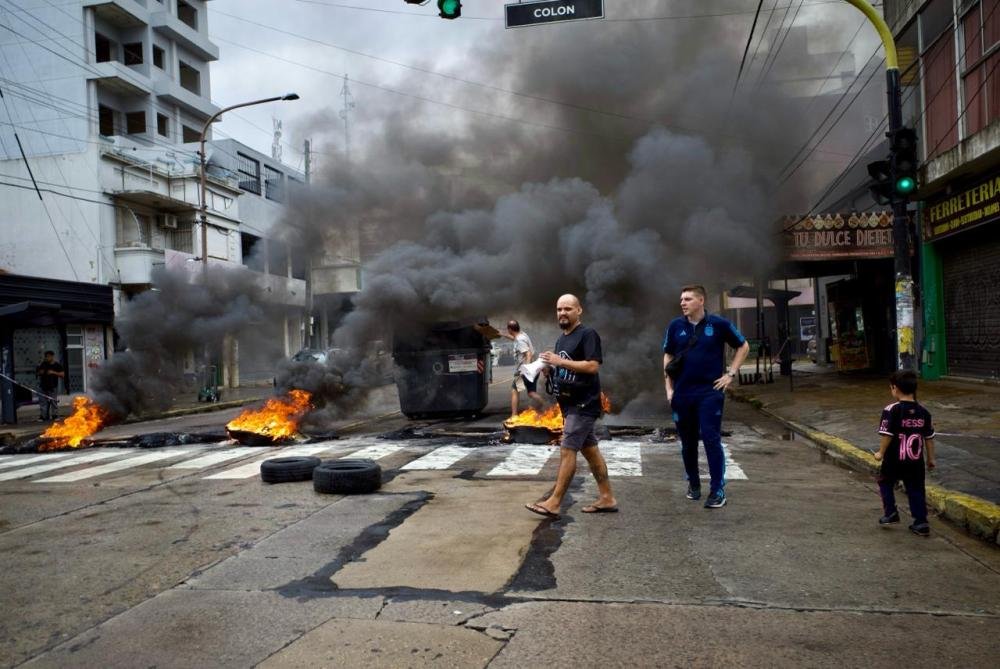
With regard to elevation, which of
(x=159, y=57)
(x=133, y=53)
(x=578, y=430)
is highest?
(x=159, y=57)

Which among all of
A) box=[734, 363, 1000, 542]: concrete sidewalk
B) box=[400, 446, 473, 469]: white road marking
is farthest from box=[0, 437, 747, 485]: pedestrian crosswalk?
box=[734, 363, 1000, 542]: concrete sidewalk

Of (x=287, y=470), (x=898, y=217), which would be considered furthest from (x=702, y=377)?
(x=898, y=217)

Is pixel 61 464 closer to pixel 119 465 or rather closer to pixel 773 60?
pixel 119 465

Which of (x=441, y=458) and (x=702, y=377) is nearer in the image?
(x=702, y=377)

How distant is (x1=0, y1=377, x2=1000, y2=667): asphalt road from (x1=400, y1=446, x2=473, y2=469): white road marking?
2.98 feet

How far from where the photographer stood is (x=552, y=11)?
8570mm

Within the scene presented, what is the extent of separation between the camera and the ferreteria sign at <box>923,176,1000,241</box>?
13.4 metres

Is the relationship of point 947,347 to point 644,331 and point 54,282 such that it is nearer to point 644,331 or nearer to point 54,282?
point 644,331

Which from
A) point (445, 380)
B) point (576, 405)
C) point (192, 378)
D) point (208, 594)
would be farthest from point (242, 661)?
point (192, 378)

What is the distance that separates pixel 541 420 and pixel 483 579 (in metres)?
6.46

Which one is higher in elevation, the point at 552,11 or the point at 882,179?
the point at 552,11

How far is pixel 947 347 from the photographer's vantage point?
623 inches

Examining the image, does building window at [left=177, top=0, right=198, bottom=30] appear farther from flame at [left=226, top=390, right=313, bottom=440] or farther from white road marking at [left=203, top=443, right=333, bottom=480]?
white road marking at [left=203, top=443, right=333, bottom=480]

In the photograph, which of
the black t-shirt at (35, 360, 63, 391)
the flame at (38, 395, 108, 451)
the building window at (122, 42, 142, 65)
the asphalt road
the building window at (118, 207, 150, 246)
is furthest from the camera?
the building window at (122, 42, 142, 65)
